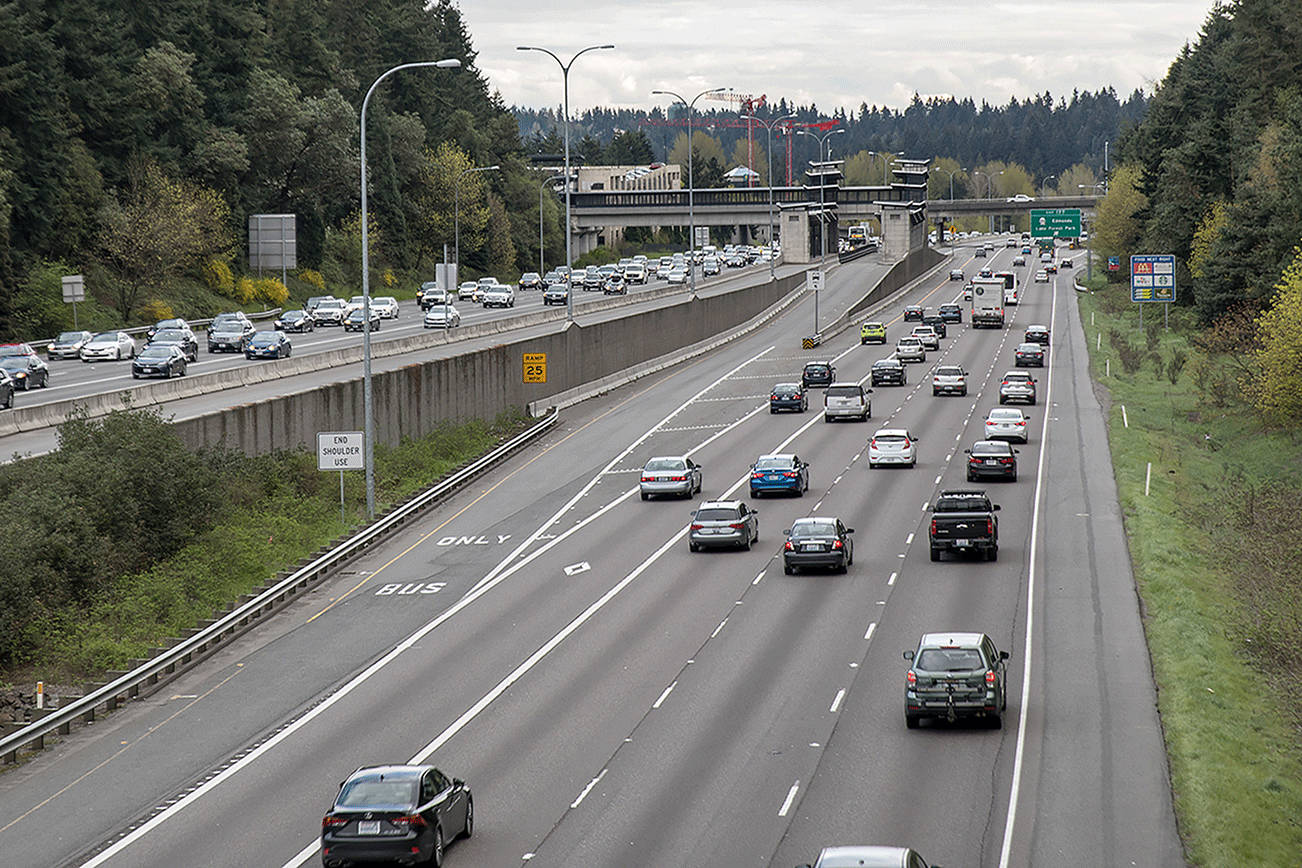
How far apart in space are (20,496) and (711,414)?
122ft

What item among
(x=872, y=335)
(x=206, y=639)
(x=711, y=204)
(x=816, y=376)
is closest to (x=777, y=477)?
(x=206, y=639)

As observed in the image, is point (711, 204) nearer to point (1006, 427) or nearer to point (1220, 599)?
point (1006, 427)

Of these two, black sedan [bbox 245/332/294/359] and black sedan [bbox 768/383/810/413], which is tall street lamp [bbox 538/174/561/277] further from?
black sedan [bbox 768/383/810/413]

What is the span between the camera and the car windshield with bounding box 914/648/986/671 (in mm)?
26469

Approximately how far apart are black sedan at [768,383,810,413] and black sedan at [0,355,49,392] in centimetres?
2956

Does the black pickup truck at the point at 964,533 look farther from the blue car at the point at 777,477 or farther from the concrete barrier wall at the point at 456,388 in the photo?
the concrete barrier wall at the point at 456,388

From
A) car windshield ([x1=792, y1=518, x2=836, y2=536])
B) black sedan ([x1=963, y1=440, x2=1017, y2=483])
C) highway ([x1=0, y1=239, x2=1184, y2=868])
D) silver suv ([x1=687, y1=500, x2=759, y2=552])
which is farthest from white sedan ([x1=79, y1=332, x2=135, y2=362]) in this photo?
car windshield ([x1=792, y1=518, x2=836, y2=536])

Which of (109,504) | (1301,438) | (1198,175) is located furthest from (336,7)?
(109,504)

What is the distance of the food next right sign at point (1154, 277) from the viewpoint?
93.2m

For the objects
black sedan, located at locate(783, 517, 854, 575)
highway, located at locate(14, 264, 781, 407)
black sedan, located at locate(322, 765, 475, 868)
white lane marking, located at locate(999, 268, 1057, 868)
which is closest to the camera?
black sedan, located at locate(322, 765, 475, 868)

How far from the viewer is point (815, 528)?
39375 millimetres

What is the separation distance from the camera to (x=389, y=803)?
19984 millimetres

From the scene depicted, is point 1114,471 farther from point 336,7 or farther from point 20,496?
point 336,7

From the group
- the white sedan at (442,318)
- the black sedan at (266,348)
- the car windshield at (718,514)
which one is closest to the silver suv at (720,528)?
the car windshield at (718,514)
